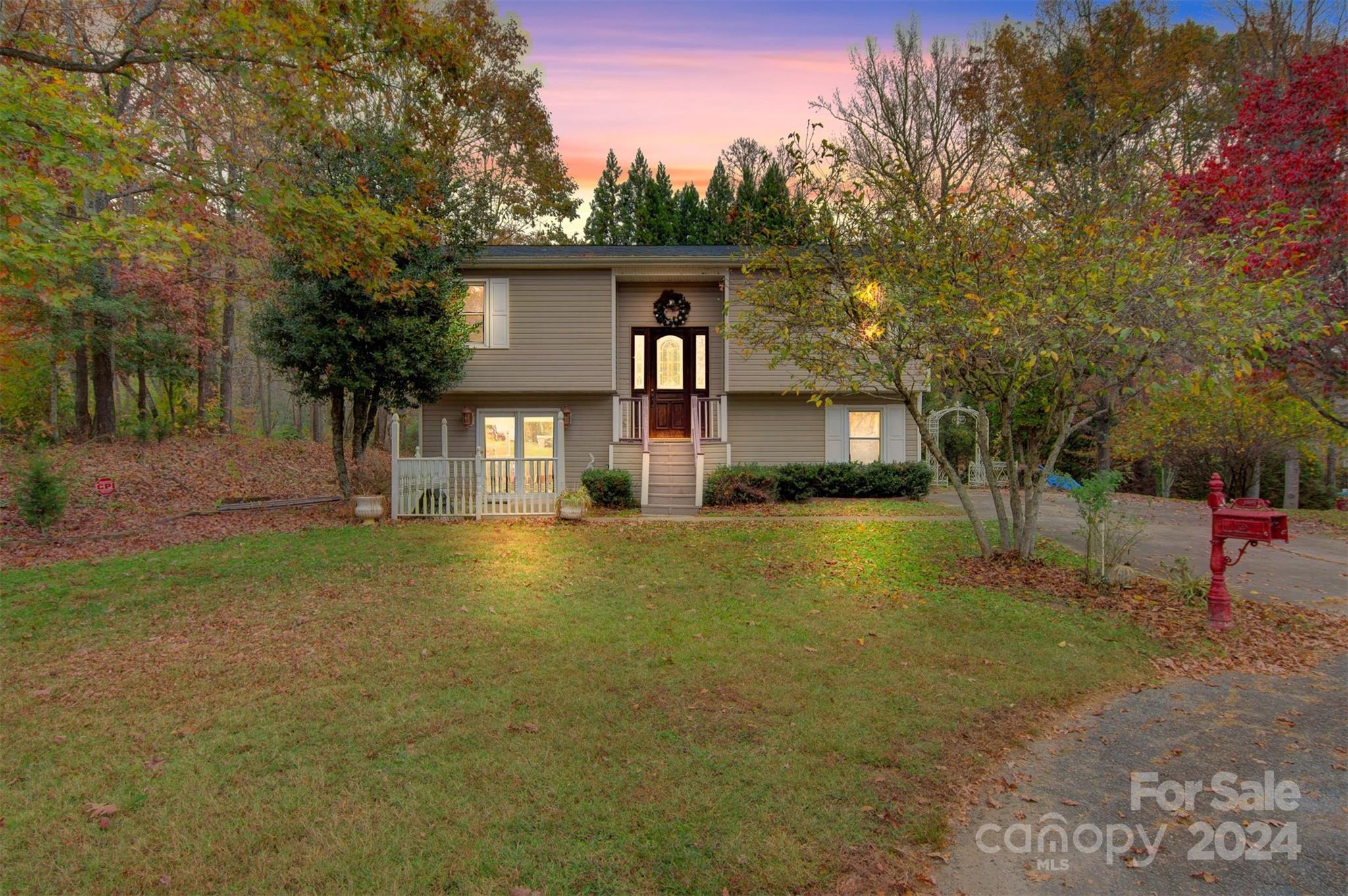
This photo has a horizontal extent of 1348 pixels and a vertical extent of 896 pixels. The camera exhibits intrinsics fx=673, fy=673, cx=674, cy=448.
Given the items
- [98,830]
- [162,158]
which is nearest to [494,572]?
[98,830]

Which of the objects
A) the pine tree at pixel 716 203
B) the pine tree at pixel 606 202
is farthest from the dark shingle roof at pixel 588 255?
the pine tree at pixel 606 202

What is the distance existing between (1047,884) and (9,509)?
1546 centimetres

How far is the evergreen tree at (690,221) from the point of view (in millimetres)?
33031

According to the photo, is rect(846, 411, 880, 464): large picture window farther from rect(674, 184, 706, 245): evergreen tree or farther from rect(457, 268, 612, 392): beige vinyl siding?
rect(674, 184, 706, 245): evergreen tree

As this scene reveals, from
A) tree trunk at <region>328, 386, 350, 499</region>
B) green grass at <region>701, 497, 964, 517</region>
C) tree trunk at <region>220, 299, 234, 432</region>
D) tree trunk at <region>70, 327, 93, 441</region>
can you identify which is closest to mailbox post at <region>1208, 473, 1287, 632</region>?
green grass at <region>701, 497, 964, 517</region>

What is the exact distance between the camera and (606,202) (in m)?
36.9

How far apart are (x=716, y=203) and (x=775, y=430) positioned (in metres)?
21.0

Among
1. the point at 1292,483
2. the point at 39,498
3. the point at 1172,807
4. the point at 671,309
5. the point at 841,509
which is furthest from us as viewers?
the point at 1292,483

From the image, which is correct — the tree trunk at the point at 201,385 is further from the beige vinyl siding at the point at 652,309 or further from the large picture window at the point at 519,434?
the beige vinyl siding at the point at 652,309

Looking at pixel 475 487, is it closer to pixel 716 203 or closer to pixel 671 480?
pixel 671 480

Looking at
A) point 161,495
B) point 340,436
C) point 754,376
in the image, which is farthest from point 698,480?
point 161,495

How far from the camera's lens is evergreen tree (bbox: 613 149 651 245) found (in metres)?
35.1

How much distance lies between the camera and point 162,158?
7684 millimetres

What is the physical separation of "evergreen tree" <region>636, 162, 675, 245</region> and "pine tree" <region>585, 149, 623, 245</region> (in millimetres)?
2233
